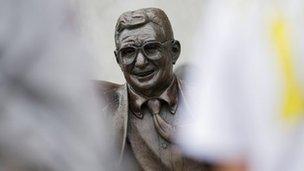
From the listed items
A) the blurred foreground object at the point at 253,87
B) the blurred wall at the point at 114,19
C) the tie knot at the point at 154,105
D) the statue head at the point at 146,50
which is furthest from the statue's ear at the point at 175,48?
the blurred foreground object at the point at 253,87

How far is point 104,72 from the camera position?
9.50 feet

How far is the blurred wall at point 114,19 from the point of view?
291cm

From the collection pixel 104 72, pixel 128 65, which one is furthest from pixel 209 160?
pixel 104 72

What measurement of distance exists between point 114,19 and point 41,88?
95.5 inches

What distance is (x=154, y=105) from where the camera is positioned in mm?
1859

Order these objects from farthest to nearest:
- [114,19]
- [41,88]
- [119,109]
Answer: [114,19]
[119,109]
[41,88]

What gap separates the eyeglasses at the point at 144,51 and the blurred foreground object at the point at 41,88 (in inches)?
46.8

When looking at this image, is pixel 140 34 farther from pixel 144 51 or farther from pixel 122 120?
pixel 122 120

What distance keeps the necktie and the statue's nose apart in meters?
0.10

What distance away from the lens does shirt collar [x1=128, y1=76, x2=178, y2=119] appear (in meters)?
1.87

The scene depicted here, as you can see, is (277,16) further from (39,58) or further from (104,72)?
(104,72)

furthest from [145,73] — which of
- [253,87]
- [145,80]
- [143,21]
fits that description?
[253,87]

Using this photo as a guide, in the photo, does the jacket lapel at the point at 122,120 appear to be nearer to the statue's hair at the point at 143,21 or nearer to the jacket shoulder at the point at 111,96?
the jacket shoulder at the point at 111,96

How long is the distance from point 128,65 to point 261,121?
1178 mm
